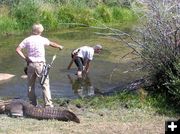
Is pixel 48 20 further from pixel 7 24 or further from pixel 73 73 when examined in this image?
pixel 73 73

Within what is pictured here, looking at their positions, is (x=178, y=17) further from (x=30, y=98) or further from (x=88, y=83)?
(x=88, y=83)

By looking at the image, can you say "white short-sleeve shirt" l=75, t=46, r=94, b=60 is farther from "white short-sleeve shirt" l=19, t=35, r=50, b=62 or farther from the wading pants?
"white short-sleeve shirt" l=19, t=35, r=50, b=62

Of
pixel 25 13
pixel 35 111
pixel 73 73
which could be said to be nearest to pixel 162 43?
pixel 35 111

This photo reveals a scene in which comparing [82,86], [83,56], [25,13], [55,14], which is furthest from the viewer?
[55,14]

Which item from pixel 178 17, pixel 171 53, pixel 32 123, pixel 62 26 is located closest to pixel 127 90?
pixel 171 53

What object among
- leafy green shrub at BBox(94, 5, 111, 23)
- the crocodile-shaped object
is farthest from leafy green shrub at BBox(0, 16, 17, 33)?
the crocodile-shaped object

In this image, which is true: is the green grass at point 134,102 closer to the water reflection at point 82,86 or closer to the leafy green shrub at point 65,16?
the water reflection at point 82,86

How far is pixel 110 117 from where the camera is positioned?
31.7ft

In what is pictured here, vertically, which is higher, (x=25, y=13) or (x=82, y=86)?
(x=25, y=13)


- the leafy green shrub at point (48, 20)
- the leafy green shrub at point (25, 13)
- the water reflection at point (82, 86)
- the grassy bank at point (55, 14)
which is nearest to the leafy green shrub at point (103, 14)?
the grassy bank at point (55, 14)

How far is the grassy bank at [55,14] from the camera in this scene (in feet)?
95.9

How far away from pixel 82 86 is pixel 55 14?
56.8 ft

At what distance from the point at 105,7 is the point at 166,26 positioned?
24868mm

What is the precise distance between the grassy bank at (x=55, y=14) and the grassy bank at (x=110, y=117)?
16.8 m
